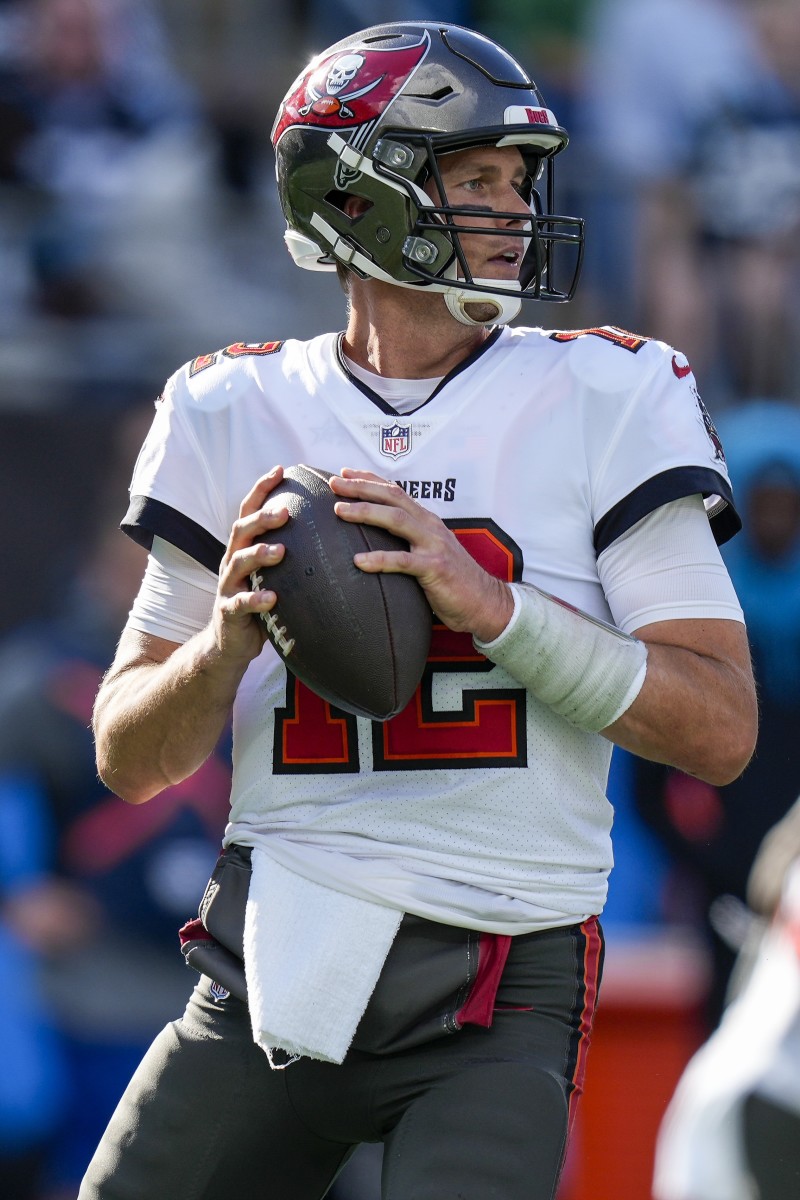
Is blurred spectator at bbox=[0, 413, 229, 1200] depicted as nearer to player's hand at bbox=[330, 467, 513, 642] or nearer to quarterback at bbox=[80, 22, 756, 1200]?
quarterback at bbox=[80, 22, 756, 1200]

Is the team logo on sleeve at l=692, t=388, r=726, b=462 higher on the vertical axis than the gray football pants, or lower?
higher

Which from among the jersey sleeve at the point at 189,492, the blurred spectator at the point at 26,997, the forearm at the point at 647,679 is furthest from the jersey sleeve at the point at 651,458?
the blurred spectator at the point at 26,997

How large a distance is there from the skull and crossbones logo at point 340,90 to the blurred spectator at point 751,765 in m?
2.69

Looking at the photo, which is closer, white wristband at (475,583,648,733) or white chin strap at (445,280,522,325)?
white wristband at (475,583,648,733)

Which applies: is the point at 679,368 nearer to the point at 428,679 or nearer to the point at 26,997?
the point at 428,679

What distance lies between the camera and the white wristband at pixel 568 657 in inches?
81.8

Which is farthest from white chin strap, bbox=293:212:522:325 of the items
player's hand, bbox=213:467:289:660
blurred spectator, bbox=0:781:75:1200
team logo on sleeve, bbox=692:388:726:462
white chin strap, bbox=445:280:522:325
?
blurred spectator, bbox=0:781:75:1200

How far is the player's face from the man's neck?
117mm

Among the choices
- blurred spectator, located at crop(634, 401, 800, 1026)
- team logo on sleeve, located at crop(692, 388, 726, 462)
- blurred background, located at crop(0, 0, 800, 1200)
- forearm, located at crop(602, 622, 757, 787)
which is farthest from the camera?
blurred background, located at crop(0, 0, 800, 1200)

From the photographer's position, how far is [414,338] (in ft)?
8.16

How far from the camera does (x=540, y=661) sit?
2.09 m

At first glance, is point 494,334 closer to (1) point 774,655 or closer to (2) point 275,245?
(1) point 774,655

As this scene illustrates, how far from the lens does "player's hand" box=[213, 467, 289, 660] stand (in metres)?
2.07

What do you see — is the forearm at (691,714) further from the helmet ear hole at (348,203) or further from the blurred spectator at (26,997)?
the blurred spectator at (26,997)
